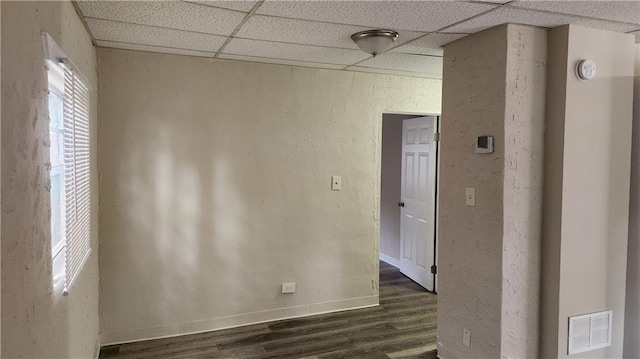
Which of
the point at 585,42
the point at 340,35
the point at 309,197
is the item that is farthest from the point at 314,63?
the point at 585,42

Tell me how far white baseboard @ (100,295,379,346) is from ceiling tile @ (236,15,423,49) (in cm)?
234

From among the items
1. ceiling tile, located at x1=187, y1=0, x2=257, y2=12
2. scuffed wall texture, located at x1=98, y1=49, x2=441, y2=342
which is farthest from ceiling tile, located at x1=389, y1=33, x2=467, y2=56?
ceiling tile, located at x1=187, y1=0, x2=257, y2=12

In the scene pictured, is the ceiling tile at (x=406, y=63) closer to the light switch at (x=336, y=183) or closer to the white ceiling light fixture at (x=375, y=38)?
the white ceiling light fixture at (x=375, y=38)

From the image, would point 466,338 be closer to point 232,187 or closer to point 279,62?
point 232,187

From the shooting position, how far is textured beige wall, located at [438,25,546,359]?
8.20 feet

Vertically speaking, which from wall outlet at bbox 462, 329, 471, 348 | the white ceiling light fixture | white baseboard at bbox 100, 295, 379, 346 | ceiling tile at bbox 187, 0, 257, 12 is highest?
ceiling tile at bbox 187, 0, 257, 12

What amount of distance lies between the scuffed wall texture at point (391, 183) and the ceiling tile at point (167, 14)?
333 cm

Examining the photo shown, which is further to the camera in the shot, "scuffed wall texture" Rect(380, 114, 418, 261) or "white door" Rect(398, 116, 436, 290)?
"scuffed wall texture" Rect(380, 114, 418, 261)

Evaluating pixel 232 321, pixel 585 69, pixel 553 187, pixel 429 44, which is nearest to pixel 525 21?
pixel 585 69

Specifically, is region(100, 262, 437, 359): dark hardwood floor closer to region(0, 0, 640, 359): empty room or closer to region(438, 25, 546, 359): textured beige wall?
region(0, 0, 640, 359): empty room

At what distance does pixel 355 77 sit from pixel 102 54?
2.13 metres

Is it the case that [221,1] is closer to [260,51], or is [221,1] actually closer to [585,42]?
[260,51]

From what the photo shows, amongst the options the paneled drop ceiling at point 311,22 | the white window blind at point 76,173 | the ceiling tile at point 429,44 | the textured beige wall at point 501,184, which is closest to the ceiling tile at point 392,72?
the paneled drop ceiling at point 311,22

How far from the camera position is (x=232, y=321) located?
3.62m
